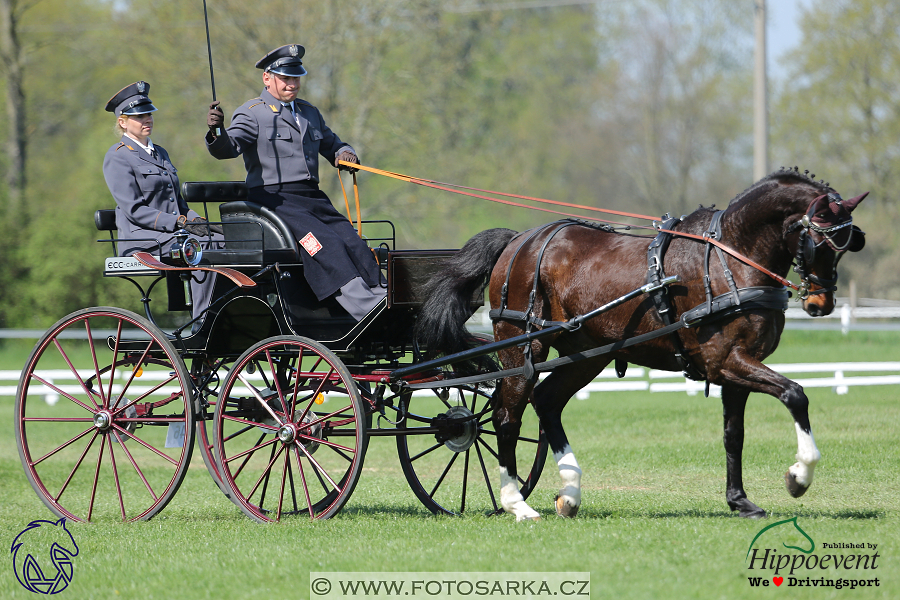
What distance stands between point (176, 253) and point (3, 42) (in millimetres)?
19744

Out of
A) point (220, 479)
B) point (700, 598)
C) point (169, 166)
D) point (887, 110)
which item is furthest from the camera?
point (887, 110)

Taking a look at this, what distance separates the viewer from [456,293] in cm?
627

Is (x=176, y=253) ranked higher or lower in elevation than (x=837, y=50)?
lower

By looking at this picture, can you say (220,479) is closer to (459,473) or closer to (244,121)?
(244,121)

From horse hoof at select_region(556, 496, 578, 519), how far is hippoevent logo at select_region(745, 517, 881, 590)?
125 cm

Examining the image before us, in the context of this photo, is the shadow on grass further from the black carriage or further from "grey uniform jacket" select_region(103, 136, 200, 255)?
"grey uniform jacket" select_region(103, 136, 200, 255)

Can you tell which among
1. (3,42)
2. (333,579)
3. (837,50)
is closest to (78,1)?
(3,42)

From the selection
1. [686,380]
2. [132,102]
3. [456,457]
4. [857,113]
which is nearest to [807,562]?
[456,457]

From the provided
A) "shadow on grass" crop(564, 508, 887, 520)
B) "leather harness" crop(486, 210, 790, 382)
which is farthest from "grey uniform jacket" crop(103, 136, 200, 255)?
Result: "shadow on grass" crop(564, 508, 887, 520)

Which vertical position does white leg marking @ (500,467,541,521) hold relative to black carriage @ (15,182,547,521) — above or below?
below

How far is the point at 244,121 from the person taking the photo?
646cm

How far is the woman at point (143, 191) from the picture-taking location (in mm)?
6520

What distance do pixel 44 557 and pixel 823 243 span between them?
14.4ft

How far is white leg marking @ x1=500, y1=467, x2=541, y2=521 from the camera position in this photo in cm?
602
